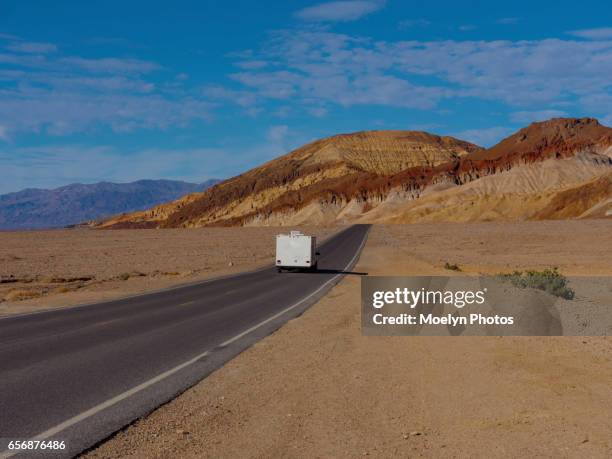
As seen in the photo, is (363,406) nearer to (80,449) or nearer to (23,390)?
(80,449)

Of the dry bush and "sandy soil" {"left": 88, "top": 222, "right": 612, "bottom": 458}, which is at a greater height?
"sandy soil" {"left": 88, "top": 222, "right": 612, "bottom": 458}

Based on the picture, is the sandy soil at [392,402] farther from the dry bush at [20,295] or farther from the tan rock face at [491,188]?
the tan rock face at [491,188]

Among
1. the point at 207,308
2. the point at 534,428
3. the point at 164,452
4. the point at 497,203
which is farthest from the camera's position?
the point at 497,203

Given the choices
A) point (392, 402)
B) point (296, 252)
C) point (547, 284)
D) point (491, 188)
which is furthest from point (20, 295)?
point (491, 188)

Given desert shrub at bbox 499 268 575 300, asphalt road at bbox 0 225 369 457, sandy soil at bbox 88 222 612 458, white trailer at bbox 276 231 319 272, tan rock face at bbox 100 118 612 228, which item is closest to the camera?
sandy soil at bbox 88 222 612 458

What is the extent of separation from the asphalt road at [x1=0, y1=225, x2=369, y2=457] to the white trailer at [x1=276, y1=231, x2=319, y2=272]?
11.4 metres

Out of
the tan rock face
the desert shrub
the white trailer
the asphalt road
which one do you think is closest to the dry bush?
the asphalt road

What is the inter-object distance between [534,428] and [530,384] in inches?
82.6

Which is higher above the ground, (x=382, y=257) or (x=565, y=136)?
(x=565, y=136)

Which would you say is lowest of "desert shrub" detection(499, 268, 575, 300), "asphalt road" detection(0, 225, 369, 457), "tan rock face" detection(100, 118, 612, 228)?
"asphalt road" detection(0, 225, 369, 457)

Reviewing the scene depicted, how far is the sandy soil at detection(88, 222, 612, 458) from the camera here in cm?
651

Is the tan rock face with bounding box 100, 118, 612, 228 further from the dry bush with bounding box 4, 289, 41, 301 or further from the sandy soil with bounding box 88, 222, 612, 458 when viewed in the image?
the sandy soil with bounding box 88, 222, 612, 458

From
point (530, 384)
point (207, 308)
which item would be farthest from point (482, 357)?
point (207, 308)

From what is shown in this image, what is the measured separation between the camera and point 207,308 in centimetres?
1934
